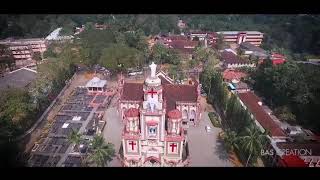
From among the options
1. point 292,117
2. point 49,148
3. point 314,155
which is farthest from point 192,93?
point 49,148

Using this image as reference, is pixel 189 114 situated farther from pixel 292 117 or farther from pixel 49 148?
pixel 49 148

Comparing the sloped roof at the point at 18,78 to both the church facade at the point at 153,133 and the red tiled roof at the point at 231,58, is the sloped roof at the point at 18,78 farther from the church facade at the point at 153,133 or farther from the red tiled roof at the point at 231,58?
the red tiled roof at the point at 231,58

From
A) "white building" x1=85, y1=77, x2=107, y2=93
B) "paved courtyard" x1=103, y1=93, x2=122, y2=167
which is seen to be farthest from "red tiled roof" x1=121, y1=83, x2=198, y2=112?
"white building" x1=85, y1=77, x2=107, y2=93

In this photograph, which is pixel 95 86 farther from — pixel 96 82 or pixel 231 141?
pixel 231 141

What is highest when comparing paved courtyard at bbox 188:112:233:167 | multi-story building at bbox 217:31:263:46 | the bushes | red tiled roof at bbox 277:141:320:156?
multi-story building at bbox 217:31:263:46

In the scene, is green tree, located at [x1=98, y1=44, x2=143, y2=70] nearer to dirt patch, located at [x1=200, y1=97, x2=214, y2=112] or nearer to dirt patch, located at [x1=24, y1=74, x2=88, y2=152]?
dirt patch, located at [x1=24, y1=74, x2=88, y2=152]

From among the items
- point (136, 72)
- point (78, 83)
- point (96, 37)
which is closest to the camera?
point (78, 83)
